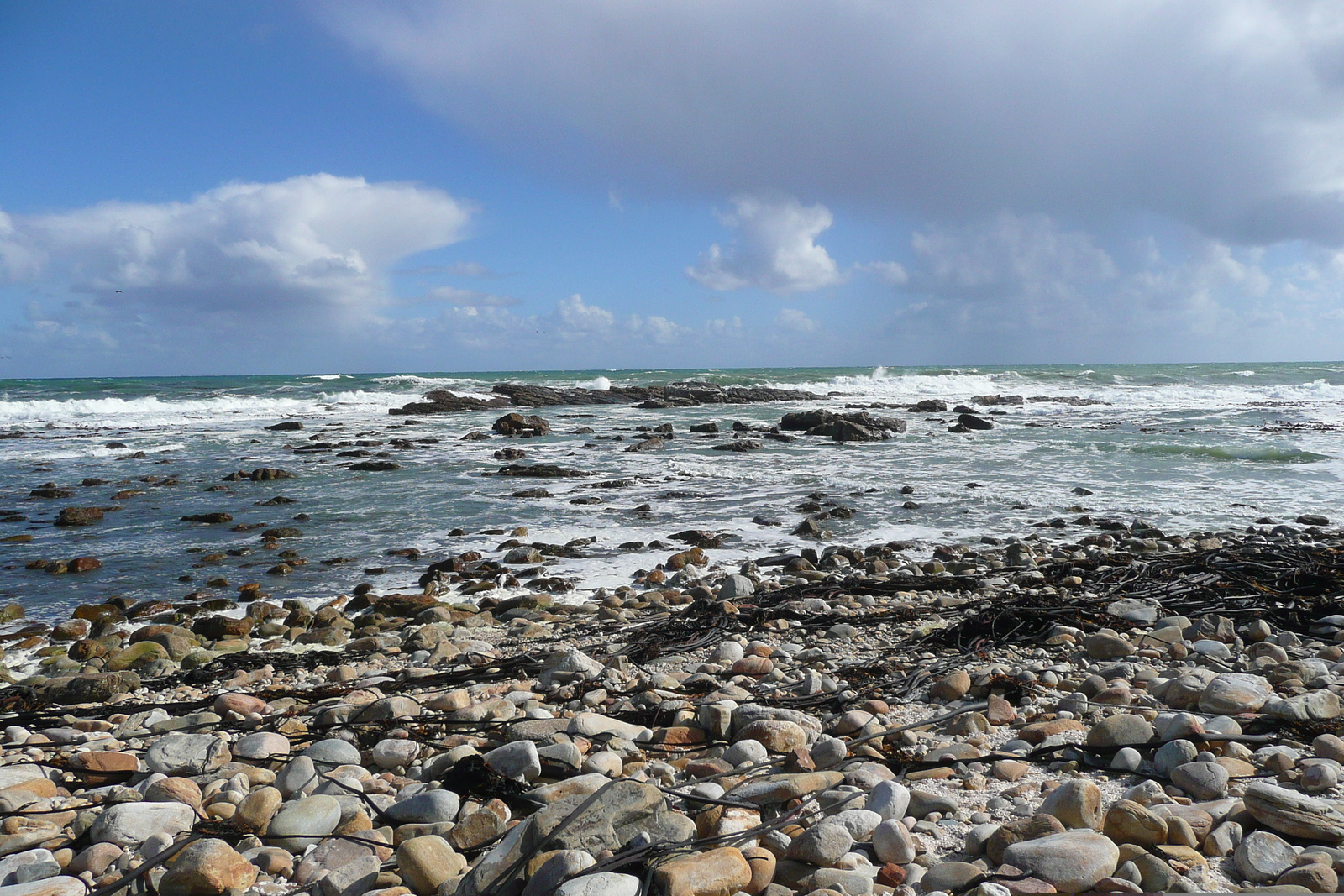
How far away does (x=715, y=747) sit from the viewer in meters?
2.52

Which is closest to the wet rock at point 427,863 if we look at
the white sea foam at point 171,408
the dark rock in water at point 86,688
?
the dark rock in water at point 86,688

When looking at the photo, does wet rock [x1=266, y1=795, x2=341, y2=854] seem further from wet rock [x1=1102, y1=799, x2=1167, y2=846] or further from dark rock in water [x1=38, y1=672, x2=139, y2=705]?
dark rock in water [x1=38, y1=672, x2=139, y2=705]

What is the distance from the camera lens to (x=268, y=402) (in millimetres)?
32312

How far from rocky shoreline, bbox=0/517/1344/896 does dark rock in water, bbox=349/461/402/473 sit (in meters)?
7.64

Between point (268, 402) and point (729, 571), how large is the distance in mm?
32220

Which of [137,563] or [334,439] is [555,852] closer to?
[137,563]

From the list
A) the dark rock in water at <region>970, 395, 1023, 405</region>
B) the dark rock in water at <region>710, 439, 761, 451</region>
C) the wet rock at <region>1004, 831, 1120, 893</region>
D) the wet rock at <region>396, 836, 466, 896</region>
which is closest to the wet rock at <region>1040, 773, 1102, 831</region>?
the wet rock at <region>1004, 831, 1120, 893</region>

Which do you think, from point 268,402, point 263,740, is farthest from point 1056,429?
point 268,402

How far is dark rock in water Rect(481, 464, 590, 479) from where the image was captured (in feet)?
38.1

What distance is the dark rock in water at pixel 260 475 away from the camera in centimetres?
1141

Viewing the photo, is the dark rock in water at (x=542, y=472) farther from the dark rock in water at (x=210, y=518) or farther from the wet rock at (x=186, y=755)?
the wet rock at (x=186, y=755)

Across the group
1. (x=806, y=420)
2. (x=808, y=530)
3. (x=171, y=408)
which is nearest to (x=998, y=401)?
(x=806, y=420)

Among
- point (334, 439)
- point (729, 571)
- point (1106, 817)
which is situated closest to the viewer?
point (1106, 817)

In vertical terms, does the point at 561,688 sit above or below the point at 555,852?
below
